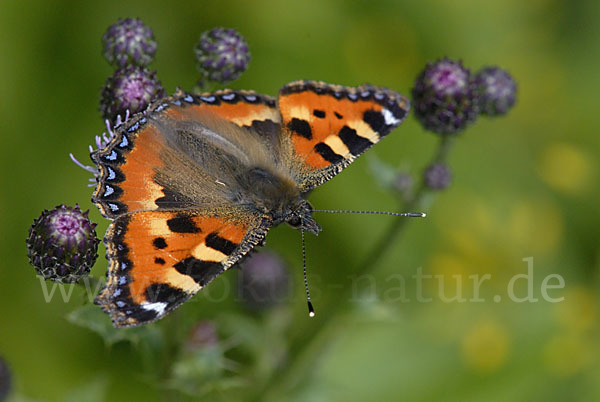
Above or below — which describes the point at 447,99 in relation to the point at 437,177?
above

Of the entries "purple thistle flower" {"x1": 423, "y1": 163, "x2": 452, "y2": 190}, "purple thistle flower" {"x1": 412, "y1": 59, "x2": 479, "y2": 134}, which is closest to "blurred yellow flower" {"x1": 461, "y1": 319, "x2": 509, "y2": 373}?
"purple thistle flower" {"x1": 423, "y1": 163, "x2": 452, "y2": 190}

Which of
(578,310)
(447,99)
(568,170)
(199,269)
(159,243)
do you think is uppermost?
(568,170)

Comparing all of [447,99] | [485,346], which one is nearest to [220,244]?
[447,99]

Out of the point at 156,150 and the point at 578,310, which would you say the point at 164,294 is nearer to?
the point at 156,150

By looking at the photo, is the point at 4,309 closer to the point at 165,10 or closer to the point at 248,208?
the point at 248,208

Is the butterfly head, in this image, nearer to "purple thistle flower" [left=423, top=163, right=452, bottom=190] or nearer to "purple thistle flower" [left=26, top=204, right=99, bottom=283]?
"purple thistle flower" [left=423, top=163, right=452, bottom=190]

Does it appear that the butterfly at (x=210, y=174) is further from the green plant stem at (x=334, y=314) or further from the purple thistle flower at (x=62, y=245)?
the green plant stem at (x=334, y=314)

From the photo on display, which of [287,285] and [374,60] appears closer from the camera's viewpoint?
[287,285]

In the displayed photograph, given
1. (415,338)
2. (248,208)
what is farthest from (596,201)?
(248,208)
